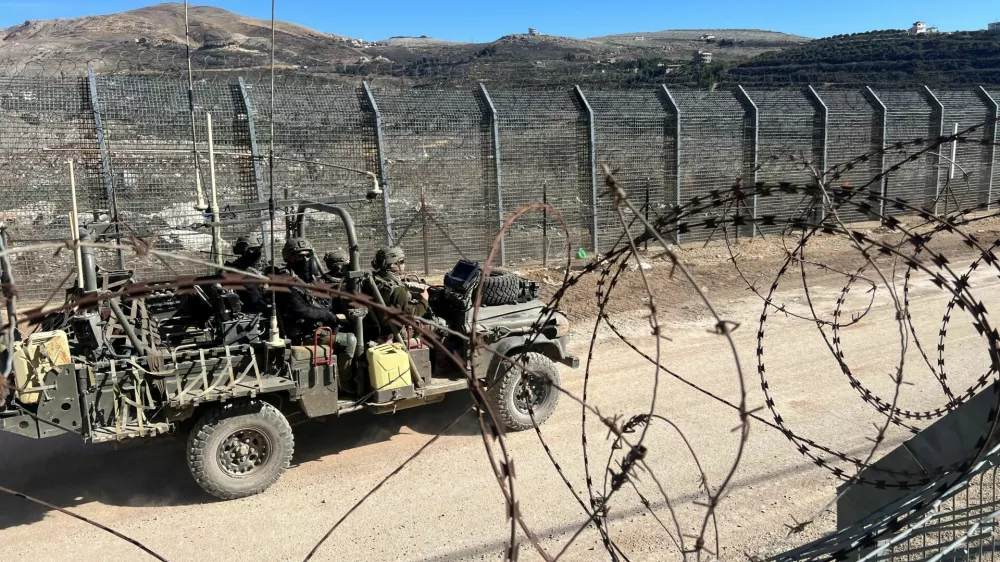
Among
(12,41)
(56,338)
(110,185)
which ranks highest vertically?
(12,41)

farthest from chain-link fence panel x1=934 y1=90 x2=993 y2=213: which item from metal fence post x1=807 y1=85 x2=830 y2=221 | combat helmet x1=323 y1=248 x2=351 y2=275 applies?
combat helmet x1=323 y1=248 x2=351 y2=275

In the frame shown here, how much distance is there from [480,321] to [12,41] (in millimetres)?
61870

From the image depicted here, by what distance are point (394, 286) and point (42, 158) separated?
25.3 feet

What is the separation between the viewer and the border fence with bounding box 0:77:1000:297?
36.9ft

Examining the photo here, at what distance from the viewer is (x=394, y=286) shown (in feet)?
21.2

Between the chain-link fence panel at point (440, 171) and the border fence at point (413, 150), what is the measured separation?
27mm

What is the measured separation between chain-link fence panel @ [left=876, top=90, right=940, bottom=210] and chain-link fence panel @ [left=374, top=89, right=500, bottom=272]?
1062 centimetres

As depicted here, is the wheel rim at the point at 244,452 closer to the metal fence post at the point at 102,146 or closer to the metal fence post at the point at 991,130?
the metal fence post at the point at 102,146

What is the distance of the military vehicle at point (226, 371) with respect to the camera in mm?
4980

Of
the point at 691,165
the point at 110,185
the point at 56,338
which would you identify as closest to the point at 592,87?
the point at 691,165

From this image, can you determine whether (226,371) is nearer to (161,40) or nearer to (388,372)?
(388,372)

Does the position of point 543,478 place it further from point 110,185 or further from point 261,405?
point 110,185

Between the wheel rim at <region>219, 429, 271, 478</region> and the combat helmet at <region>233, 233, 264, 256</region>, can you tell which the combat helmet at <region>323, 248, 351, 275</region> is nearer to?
the combat helmet at <region>233, 233, 264, 256</region>

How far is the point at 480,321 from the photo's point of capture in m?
6.70
